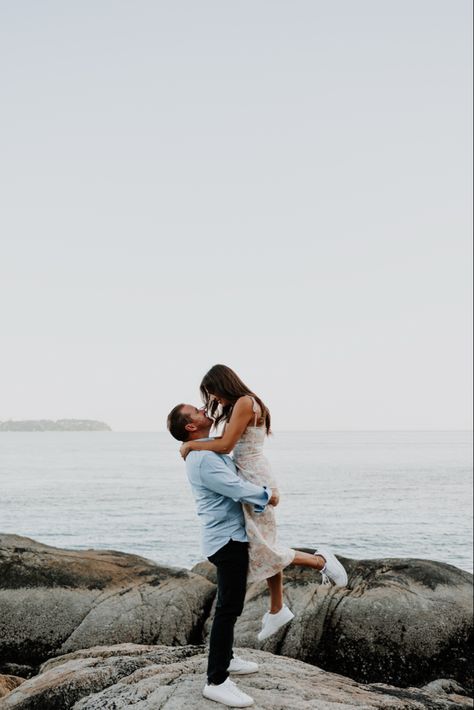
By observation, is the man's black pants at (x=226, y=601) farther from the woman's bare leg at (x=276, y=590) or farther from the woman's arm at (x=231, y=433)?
the woman's arm at (x=231, y=433)

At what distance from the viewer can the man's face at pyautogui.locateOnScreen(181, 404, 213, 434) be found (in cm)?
584

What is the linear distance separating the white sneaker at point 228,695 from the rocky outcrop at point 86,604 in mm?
4946

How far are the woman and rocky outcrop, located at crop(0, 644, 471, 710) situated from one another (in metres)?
0.94

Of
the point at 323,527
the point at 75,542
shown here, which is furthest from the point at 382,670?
the point at 323,527

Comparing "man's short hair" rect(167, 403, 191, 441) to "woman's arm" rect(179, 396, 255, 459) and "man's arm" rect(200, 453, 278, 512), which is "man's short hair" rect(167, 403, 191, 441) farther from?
"man's arm" rect(200, 453, 278, 512)

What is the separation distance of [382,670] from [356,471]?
6771cm

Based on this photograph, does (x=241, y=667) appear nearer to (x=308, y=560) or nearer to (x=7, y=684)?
(x=308, y=560)

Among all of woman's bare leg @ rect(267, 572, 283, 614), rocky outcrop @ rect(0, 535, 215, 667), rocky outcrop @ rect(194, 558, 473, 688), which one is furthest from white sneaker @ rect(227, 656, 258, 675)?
rocky outcrop @ rect(0, 535, 215, 667)

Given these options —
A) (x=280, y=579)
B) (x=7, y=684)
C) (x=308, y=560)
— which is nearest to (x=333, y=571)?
(x=308, y=560)

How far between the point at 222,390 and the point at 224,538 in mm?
1297

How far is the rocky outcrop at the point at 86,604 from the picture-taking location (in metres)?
10.2

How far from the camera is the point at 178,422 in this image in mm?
5832

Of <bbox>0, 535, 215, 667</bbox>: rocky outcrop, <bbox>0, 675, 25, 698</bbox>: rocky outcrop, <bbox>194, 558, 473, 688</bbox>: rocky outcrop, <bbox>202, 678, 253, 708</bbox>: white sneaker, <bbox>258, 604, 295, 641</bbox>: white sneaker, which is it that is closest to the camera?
<bbox>202, 678, 253, 708</bbox>: white sneaker

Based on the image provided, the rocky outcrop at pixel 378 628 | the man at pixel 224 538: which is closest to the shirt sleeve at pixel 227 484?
the man at pixel 224 538
